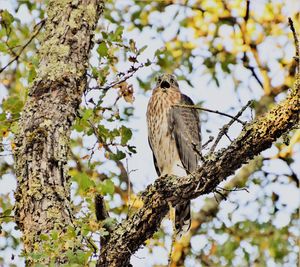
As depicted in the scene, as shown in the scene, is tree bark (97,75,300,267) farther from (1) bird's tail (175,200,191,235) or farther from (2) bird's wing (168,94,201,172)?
(2) bird's wing (168,94,201,172)

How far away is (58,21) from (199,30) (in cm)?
382

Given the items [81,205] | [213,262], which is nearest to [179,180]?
[81,205]

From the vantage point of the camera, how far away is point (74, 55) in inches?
149

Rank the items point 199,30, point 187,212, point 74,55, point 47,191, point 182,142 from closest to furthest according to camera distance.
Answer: point 47,191, point 74,55, point 187,212, point 182,142, point 199,30

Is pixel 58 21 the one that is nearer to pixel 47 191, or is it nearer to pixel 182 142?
pixel 47 191

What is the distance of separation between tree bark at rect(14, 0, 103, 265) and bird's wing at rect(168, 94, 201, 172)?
196 cm

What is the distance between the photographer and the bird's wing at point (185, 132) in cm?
574

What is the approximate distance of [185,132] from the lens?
227 inches

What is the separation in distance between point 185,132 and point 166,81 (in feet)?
2.41

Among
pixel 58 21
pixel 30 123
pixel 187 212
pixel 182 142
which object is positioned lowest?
pixel 30 123

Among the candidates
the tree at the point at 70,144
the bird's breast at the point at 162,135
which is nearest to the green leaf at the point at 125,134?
the tree at the point at 70,144

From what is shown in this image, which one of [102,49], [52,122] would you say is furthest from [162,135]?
[52,122]

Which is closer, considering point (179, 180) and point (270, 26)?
point (179, 180)

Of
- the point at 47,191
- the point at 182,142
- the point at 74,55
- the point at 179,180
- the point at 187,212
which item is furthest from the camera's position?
the point at 182,142
